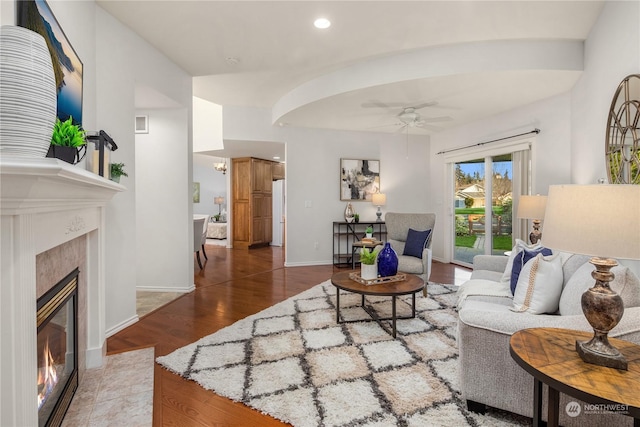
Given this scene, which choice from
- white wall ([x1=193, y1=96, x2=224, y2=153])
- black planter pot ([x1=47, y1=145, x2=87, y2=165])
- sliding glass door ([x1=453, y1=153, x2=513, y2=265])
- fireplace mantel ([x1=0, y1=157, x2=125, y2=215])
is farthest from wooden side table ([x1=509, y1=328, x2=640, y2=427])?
white wall ([x1=193, y1=96, x2=224, y2=153])

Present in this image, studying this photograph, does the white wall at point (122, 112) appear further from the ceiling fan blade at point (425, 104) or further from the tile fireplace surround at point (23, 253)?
the ceiling fan blade at point (425, 104)

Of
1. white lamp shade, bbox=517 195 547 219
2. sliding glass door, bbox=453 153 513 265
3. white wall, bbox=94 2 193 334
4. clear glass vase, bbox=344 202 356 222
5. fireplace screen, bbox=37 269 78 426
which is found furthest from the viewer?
clear glass vase, bbox=344 202 356 222

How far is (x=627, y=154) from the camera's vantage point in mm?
2391

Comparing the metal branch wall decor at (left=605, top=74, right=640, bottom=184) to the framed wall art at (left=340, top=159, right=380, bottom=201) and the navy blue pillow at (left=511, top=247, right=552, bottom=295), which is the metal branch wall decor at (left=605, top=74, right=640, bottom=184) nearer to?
the navy blue pillow at (left=511, top=247, right=552, bottom=295)

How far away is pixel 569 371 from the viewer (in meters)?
1.13

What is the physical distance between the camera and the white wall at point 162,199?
153 inches

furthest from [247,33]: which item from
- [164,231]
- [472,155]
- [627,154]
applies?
[472,155]

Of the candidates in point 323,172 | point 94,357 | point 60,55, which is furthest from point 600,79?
point 94,357

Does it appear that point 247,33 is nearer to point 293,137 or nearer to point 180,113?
point 180,113

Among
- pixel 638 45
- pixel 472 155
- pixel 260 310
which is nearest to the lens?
pixel 638 45

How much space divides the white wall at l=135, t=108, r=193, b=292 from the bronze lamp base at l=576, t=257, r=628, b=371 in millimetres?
3807

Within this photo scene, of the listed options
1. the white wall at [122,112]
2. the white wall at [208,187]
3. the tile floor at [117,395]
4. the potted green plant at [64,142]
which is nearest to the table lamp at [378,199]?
the white wall at [122,112]

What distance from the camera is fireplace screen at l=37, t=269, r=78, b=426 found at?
1.40 m

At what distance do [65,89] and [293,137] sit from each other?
13.0ft
